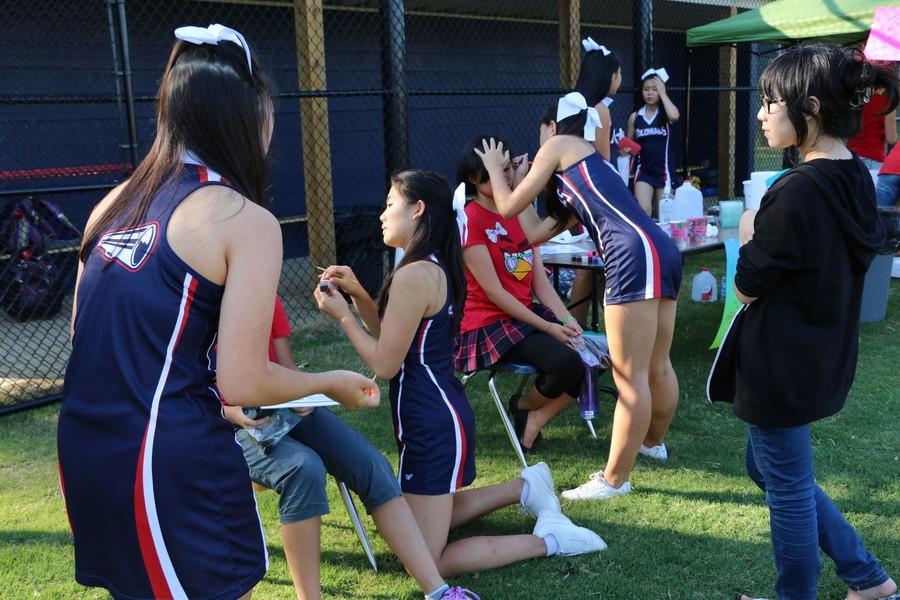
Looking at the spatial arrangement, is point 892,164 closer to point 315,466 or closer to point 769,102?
point 769,102

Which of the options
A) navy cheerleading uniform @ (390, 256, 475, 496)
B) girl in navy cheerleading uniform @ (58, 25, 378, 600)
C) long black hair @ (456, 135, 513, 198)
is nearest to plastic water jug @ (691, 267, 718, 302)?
long black hair @ (456, 135, 513, 198)

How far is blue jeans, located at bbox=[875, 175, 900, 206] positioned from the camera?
6785 millimetres

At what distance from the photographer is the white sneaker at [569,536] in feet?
9.62

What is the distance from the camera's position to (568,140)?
3.28 meters

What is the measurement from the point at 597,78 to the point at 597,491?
1.67 metres

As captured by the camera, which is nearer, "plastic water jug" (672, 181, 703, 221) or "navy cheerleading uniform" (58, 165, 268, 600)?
"navy cheerleading uniform" (58, 165, 268, 600)

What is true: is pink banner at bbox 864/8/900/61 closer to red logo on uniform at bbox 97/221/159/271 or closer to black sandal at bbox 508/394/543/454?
black sandal at bbox 508/394/543/454

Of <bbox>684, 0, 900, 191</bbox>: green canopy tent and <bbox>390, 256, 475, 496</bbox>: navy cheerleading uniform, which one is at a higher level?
<bbox>684, 0, 900, 191</bbox>: green canopy tent

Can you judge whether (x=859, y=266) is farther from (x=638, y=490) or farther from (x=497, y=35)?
(x=497, y=35)

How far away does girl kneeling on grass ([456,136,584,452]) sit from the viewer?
3.74 m

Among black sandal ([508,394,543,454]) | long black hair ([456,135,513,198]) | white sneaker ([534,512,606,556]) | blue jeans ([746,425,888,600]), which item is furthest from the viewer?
black sandal ([508,394,543,454])

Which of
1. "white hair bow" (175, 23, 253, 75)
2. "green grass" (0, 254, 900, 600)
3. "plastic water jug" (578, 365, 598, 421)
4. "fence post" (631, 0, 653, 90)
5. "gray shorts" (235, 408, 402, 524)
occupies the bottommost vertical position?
"green grass" (0, 254, 900, 600)

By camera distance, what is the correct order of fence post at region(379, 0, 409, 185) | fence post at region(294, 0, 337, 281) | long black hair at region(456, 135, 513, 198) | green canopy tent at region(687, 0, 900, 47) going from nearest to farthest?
long black hair at region(456, 135, 513, 198) → fence post at region(379, 0, 409, 185) → fence post at region(294, 0, 337, 281) → green canopy tent at region(687, 0, 900, 47)

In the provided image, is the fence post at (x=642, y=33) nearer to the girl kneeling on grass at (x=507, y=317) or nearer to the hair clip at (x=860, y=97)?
the girl kneeling on grass at (x=507, y=317)
